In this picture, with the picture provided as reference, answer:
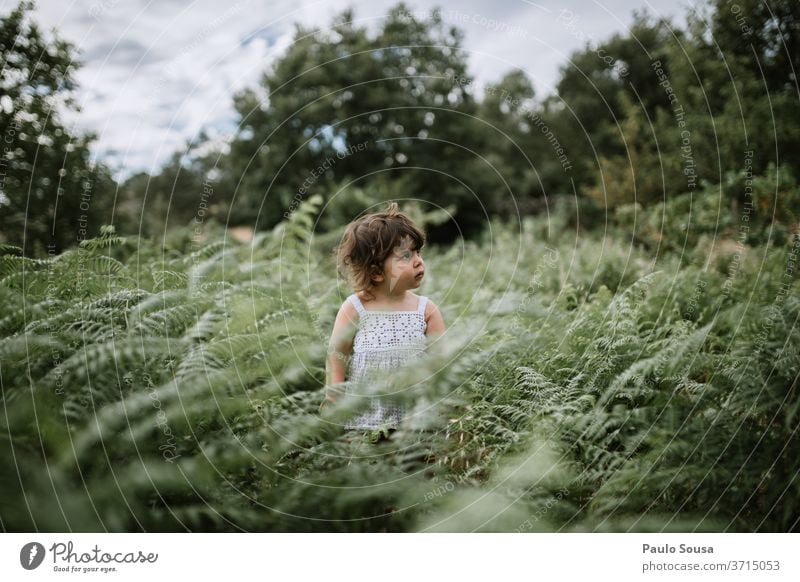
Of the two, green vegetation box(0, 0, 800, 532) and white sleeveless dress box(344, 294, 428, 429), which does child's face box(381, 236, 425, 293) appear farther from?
green vegetation box(0, 0, 800, 532)

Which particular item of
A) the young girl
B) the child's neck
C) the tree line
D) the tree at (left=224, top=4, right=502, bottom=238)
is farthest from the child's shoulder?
the tree at (left=224, top=4, right=502, bottom=238)

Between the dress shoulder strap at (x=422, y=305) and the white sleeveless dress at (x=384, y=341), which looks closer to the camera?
the white sleeveless dress at (x=384, y=341)

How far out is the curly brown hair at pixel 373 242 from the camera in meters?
2.44

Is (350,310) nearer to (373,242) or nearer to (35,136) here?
(373,242)

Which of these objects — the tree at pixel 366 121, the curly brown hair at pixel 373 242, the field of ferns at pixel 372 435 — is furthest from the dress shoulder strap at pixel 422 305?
the tree at pixel 366 121

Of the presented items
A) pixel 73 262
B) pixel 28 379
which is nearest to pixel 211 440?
pixel 28 379

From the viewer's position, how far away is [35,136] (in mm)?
3068

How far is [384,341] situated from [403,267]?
35cm

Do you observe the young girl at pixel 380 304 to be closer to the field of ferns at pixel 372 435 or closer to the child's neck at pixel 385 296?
the child's neck at pixel 385 296

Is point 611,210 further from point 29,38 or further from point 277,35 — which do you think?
point 29,38

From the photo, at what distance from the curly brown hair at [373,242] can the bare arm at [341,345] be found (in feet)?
0.43

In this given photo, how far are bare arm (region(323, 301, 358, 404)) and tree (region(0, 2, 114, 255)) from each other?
4.97ft
